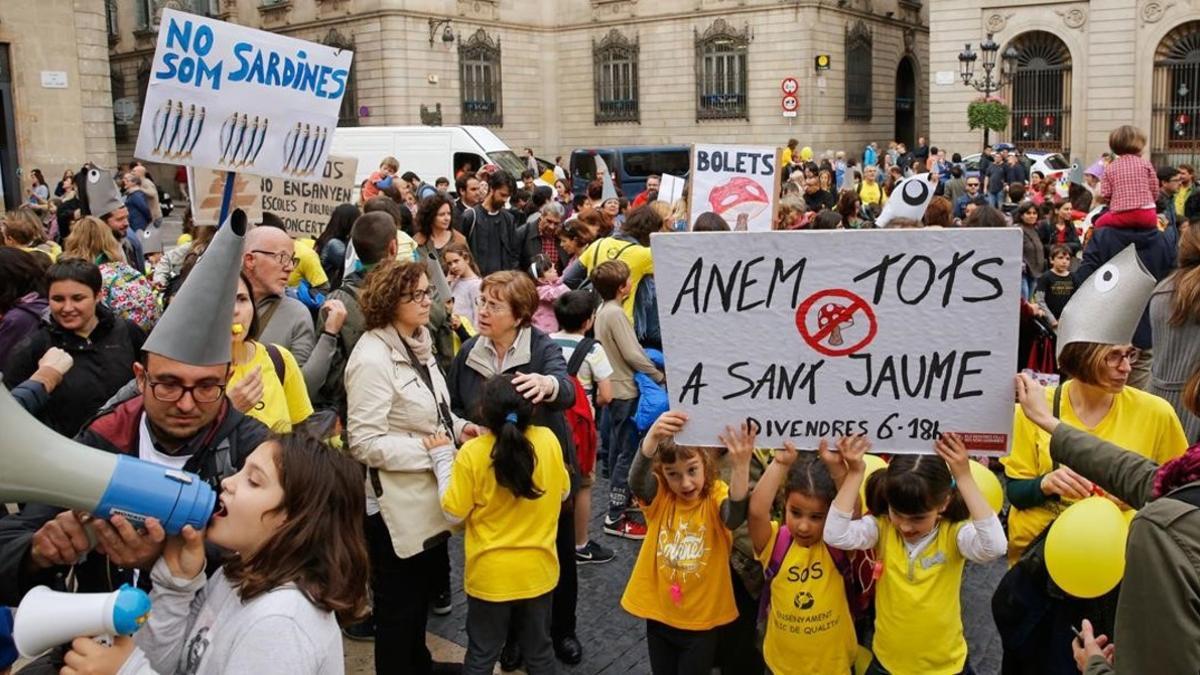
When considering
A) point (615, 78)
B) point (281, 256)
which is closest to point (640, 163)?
point (615, 78)

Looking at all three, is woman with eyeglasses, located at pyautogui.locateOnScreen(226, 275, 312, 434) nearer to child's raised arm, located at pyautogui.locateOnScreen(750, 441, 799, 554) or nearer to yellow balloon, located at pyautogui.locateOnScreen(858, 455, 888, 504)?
child's raised arm, located at pyautogui.locateOnScreen(750, 441, 799, 554)

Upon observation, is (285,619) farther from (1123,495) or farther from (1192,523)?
(1123,495)

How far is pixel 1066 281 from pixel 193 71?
6.39m

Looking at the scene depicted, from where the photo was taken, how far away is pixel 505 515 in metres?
4.14

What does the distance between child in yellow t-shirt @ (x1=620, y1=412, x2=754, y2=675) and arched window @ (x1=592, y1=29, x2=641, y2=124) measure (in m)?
34.6

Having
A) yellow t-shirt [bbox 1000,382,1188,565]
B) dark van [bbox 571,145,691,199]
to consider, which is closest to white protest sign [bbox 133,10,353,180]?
yellow t-shirt [bbox 1000,382,1188,565]

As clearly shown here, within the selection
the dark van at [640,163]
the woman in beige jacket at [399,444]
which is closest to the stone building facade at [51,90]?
the dark van at [640,163]

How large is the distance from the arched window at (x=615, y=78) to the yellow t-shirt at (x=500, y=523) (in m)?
34.4

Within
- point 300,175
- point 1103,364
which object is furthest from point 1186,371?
point 300,175

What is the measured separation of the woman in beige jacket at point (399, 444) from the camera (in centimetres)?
421

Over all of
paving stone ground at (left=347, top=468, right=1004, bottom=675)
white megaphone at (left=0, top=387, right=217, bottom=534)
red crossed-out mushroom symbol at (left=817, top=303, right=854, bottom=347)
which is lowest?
paving stone ground at (left=347, top=468, right=1004, bottom=675)

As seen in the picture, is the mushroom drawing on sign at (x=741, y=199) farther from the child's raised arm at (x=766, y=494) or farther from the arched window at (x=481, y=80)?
the arched window at (x=481, y=80)

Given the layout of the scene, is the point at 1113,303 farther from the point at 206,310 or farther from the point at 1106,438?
the point at 206,310

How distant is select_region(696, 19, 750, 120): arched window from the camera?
35.6 meters
